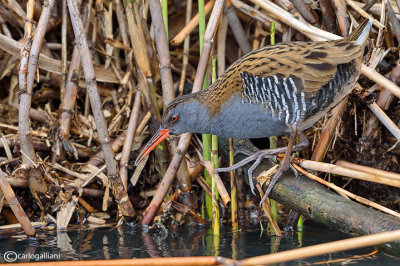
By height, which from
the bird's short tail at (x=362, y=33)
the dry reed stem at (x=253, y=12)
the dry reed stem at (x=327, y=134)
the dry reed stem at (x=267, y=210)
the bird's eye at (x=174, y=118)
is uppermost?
the dry reed stem at (x=253, y=12)

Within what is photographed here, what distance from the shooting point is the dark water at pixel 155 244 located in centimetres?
276

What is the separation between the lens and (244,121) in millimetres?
2996

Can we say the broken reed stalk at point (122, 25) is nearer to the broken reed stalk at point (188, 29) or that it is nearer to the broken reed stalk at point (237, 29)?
the broken reed stalk at point (188, 29)

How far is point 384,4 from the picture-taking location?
3.36m

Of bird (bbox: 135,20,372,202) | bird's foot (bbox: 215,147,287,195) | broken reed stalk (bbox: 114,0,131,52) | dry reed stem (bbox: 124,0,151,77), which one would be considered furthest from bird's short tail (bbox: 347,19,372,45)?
broken reed stalk (bbox: 114,0,131,52)

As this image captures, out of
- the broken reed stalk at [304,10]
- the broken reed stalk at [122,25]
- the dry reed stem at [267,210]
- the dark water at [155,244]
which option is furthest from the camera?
the broken reed stalk at [122,25]

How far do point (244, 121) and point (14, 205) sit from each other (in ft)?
4.55

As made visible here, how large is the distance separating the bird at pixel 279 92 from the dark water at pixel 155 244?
35cm

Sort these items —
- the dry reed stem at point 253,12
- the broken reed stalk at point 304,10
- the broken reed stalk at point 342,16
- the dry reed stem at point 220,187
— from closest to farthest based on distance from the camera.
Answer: the dry reed stem at point 220,187 < the broken reed stalk at point 342,16 < the broken reed stalk at point 304,10 < the dry reed stem at point 253,12

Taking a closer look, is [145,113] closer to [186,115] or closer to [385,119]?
[186,115]

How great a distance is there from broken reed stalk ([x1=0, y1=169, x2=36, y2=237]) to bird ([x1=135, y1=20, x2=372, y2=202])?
990 mm

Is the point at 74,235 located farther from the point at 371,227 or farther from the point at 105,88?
the point at 371,227

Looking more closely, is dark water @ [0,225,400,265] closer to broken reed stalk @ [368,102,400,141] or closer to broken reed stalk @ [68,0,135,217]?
broken reed stalk @ [68,0,135,217]

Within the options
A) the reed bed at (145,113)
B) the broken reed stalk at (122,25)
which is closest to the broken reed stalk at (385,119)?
the reed bed at (145,113)
